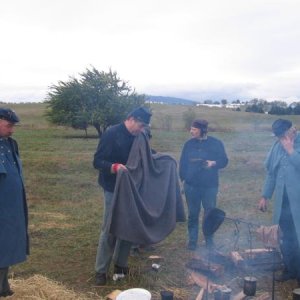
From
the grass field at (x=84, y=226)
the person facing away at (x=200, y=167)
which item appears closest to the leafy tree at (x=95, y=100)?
the grass field at (x=84, y=226)

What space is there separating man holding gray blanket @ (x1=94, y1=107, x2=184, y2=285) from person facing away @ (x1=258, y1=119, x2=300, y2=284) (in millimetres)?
1086

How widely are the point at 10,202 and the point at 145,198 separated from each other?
52.8 inches

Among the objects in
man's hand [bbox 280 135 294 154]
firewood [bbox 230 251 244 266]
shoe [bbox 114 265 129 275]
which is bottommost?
shoe [bbox 114 265 129 275]

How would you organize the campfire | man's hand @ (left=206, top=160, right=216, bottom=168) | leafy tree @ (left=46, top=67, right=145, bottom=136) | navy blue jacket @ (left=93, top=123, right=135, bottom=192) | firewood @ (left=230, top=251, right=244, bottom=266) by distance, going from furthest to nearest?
leafy tree @ (left=46, top=67, right=145, bottom=136), man's hand @ (left=206, top=160, right=216, bottom=168), firewood @ (left=230, top=251, right=244, bottom=266), navy blue jacket @ (left=93, top=123, right=135, bottom=192), the campfire

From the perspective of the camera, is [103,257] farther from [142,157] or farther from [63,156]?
[63,156]

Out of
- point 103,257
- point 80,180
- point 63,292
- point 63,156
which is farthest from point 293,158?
point 63,156

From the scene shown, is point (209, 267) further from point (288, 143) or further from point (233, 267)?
point (288, 143)

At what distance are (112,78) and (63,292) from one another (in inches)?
903

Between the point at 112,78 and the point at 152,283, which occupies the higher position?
the point at 112,78

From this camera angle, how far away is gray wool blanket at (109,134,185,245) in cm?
418

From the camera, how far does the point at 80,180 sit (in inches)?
→ 450

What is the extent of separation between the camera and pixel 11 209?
3797 mm

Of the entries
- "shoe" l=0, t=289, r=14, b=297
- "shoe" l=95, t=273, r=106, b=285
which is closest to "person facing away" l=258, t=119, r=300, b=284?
"shoe" l=95, t=273, r=106, b=285

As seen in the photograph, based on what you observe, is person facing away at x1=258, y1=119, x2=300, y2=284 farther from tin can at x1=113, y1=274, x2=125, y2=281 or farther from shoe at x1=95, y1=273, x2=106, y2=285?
shoe at x1=95, y1=273, x2=106, y2=285
